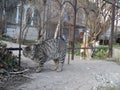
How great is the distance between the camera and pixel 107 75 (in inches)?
285

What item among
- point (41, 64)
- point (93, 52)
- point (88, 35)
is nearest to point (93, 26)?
point (88, 35)

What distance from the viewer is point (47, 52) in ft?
22.5

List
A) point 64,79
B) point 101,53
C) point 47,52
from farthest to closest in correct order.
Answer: point 101,53 < point 47,52 < point 64,79

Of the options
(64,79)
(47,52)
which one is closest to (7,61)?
(47,52)

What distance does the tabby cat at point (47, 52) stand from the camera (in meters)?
6.68

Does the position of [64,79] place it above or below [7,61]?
below

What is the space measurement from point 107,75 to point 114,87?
46.0 inches

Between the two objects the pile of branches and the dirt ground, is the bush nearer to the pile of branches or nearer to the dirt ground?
the dirt ground

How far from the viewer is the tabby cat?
6680 mm

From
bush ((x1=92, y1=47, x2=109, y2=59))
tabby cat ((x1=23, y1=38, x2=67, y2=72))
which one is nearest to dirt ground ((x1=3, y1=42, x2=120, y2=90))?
tabby cat ((x1=23, y1=38, x2=67, y2=72))

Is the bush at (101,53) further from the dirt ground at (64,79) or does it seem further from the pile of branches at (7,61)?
the pile of branches at (7,61)

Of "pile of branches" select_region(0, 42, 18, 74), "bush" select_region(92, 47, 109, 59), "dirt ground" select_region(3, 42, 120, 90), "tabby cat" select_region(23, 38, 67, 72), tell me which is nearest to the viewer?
"dirt ground" select_region(3, 42, 120, 90)

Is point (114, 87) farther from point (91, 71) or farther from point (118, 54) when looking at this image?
point (118, 54)

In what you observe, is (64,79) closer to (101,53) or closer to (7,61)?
(7,61)
